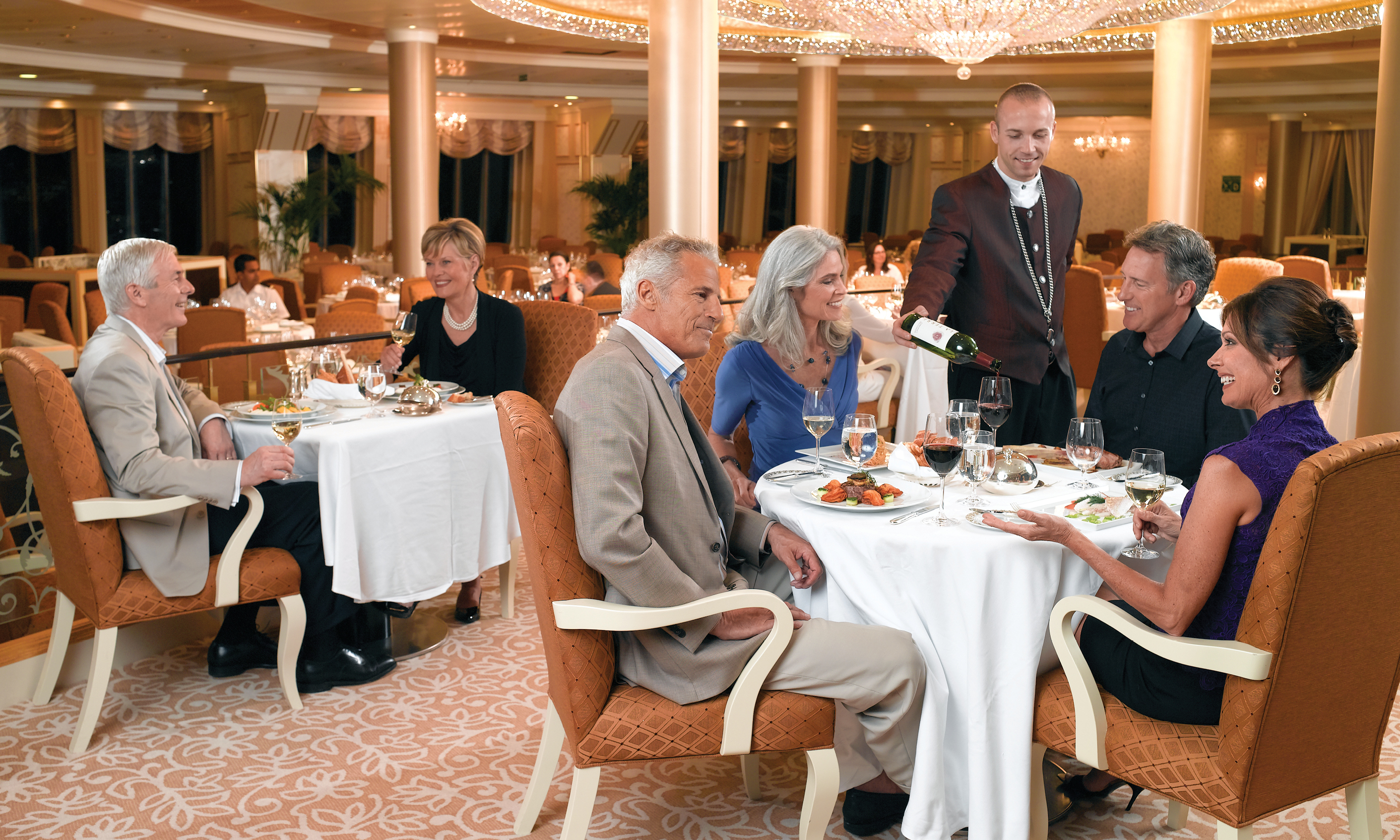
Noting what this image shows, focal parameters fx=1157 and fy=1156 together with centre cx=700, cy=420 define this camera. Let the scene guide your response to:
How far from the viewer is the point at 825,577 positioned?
255cm

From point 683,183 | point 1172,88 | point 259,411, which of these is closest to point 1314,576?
point 259,411

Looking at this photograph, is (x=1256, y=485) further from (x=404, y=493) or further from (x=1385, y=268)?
(x=1385, y=268)

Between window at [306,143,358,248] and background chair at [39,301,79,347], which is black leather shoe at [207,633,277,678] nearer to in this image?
background chair at [39,301,79,347]

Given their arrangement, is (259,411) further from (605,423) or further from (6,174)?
(6,174)

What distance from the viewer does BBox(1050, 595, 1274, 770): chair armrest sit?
192cm

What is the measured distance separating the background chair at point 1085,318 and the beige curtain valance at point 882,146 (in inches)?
578

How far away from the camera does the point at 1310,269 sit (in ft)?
28.6

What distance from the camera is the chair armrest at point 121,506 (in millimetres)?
3002

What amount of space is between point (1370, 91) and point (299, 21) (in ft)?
46.0

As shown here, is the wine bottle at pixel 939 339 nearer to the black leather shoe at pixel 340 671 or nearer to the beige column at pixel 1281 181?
the black leather shoe at pixel 340 671

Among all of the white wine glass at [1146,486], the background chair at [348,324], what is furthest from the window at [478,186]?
the white wine glass at [1146,486]

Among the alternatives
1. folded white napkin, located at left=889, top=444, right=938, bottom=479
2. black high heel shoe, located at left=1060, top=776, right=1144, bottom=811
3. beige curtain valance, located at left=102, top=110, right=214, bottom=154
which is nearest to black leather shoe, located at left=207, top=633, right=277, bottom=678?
folded white napkin, located at left=889, top=444, right=938, bottom=479

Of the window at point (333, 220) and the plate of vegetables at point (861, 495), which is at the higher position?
the window at point (333, 220)

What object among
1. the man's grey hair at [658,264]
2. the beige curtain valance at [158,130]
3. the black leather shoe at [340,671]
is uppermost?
the beige curtain valance at [158,130]
